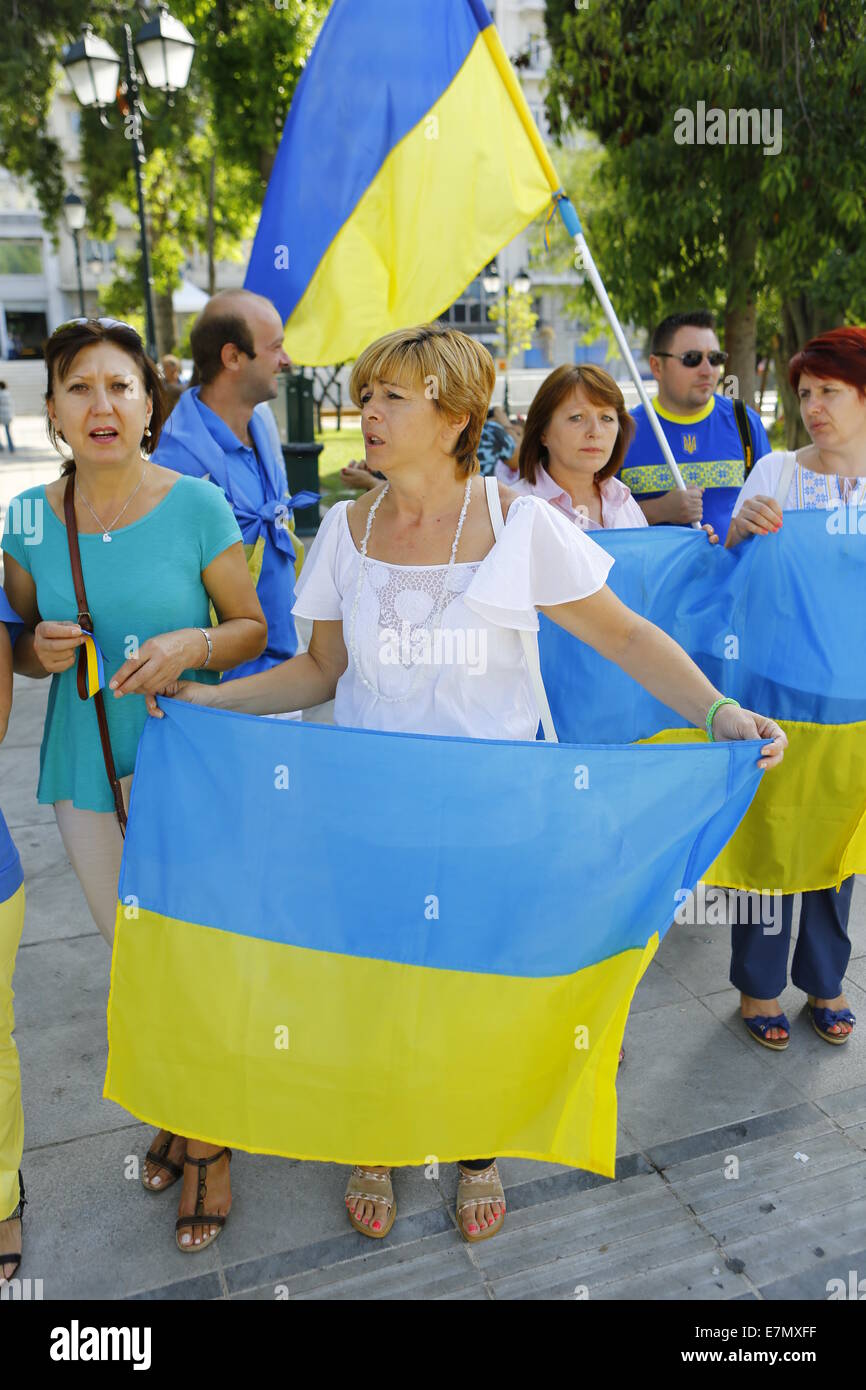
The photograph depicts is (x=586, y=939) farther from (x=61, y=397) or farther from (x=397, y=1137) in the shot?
(x=61, y=397)

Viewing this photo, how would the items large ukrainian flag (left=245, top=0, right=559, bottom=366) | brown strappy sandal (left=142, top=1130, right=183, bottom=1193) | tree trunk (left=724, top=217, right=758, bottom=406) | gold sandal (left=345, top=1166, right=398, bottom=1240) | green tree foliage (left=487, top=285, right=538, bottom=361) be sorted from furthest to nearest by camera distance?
green tree foliage (left=487, top=285, right=538, bottom=361) < tree trunk (left=724, top=217, right=758, bottom=406) < large ukrainian flag (left=245, top=0, right=559, bottom=366) < brown strappy sandal (left=142, top=1130, right=183, bottom=1193) < gold sandal (left=345, top=1166, right=398, bottom=1240)

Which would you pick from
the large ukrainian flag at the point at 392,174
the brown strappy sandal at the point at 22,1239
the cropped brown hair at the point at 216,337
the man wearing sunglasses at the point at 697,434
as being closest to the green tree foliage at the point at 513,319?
the man wearing sunglasses at the point at 697,434

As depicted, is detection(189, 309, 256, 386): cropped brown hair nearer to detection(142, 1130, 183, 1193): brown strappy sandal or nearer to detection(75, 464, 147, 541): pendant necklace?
detection(75, 464, 147, 541): pendant necklace

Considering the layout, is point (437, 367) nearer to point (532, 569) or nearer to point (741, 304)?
point (532, 569)

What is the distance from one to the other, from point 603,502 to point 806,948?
5.59 feet

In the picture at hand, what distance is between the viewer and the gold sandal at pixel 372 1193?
2.86 m

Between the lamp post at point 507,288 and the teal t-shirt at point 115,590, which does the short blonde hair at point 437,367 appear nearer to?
the teal t-shirt at point 115,590

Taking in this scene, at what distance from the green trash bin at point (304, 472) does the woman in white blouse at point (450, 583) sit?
9.48 metres

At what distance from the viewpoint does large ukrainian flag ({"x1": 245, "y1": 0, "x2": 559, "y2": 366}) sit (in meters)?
4.04

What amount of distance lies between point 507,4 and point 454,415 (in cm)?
6364

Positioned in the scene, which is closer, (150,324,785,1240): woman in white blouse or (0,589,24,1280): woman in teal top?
(150,324,785,1240): woman in white blouse

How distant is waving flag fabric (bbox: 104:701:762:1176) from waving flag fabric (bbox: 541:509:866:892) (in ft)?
3.36

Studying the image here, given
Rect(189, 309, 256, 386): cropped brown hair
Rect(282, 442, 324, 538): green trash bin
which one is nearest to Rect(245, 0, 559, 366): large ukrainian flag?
Rect(189, 309, 256, 386): cropped brown hair

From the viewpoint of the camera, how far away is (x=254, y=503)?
151 inches
